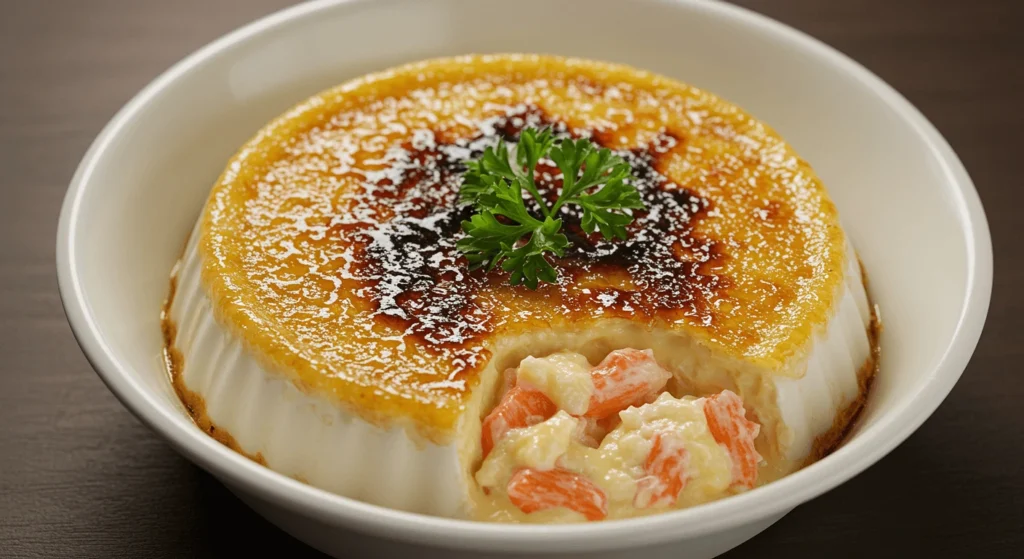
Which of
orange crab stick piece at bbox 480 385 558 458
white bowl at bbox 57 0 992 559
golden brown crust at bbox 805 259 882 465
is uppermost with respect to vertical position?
white bowl at bbox 57 0 992 559

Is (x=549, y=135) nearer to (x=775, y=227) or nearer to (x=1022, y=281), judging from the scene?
(x=775, y=227)

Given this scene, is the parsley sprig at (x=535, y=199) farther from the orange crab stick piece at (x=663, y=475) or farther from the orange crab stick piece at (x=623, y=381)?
the orange crab stick piece at (x=663, y=475)

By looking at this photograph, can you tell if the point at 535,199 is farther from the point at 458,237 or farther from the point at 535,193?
the point at 458,237

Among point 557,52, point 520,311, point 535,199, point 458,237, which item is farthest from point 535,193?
point 557,52

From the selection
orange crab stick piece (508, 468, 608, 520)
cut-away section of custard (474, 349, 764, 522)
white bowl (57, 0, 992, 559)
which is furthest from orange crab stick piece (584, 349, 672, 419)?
white bowl (57, 0, 992, 559)

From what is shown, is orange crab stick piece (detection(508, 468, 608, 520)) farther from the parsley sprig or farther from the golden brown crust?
the golden brown crust

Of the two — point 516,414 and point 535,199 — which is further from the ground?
point 535,199
